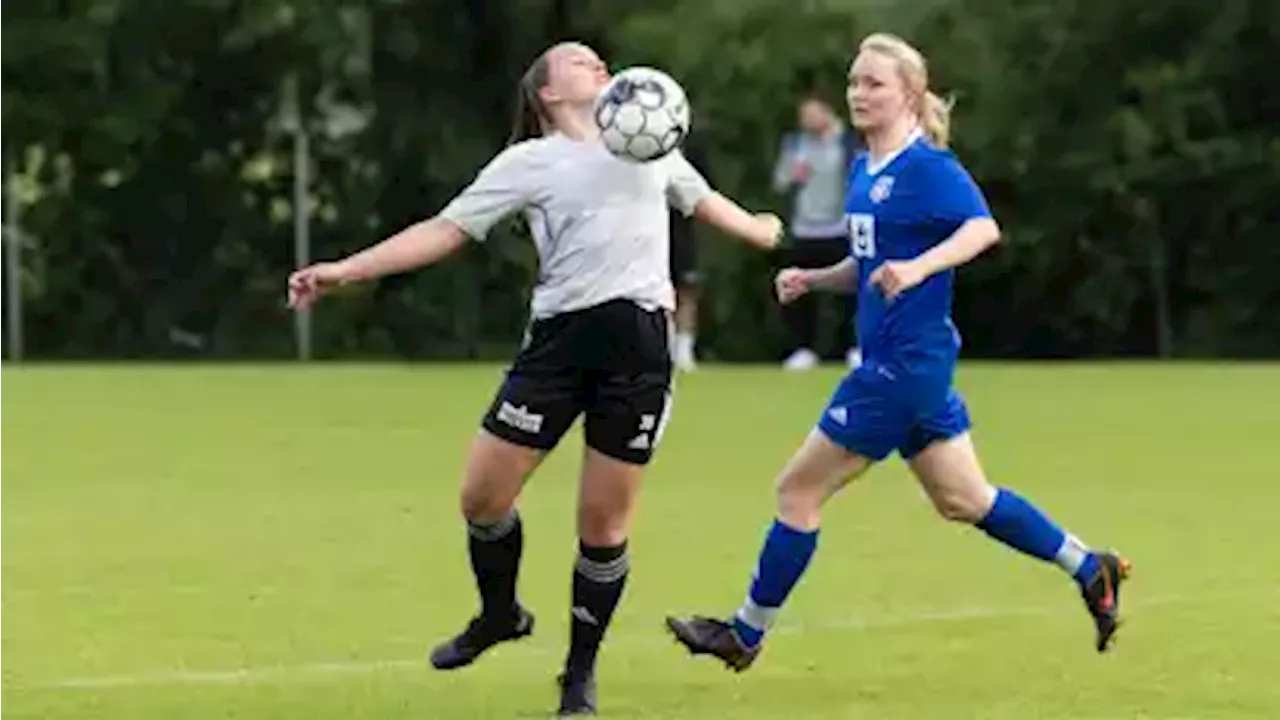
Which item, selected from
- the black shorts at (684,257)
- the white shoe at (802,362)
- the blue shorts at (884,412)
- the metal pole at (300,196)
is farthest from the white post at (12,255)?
the blue shorts at (884,412)

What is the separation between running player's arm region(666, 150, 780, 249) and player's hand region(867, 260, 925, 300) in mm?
401

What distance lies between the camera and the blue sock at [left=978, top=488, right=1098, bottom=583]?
32.4 ft

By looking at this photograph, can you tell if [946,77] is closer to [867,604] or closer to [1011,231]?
[1011,231]

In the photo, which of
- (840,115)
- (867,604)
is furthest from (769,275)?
(867,604)

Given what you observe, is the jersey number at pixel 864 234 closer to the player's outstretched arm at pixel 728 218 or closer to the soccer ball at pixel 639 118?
the player's outstretched arm at pixel 728 218

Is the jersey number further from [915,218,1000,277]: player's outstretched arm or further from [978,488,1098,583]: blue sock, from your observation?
[978,488,1098,583]: blue sock

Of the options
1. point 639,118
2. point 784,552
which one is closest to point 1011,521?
point 784,552

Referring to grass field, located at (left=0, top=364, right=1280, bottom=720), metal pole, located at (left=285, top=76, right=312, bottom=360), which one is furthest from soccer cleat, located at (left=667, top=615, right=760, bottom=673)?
metal pole, located at (left=285, top=76, right=312, bottom=360)

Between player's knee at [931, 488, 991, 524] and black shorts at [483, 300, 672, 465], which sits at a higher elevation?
black shorts at [483, 300, 672, 465]

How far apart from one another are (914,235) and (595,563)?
1.42m

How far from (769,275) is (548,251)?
24.0 meters

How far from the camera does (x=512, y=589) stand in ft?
31.1

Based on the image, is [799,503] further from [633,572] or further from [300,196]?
[300,196]

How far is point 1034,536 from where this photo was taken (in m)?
9.89
